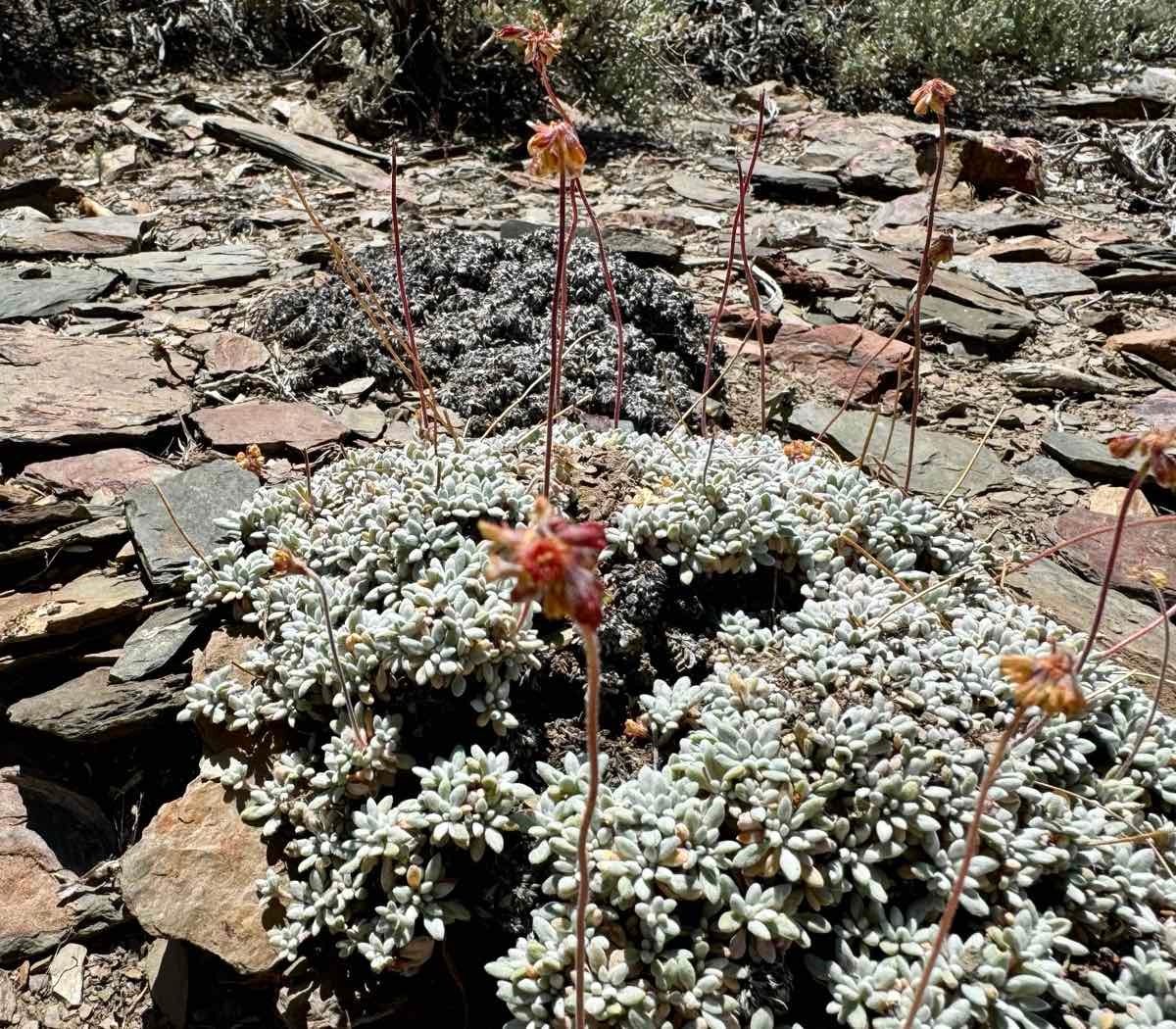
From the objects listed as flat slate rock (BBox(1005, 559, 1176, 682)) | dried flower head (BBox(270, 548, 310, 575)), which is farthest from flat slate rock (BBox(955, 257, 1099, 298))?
dried flower head (BBox(270, 548, 310, 575))

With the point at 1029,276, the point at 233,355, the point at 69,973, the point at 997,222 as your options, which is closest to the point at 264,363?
the point at 233,355

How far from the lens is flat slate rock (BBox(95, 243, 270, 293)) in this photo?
4832 mm

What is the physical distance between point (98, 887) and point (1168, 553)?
3.57 m

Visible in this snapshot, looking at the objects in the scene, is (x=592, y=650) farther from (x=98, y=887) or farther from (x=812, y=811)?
(x=98, y=887)

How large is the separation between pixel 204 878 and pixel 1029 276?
491 cm

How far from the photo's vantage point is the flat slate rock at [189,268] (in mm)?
4832

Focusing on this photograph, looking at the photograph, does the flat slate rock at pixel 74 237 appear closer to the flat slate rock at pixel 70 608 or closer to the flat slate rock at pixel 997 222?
the flat slate rock at pixel 70 608

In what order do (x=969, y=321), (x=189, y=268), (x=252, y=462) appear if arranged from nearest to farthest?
(x=252, y=462)
(x=969, y=321)
(x=189, y=268)

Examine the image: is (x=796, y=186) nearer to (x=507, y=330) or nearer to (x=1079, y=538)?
(x=507, y=330)

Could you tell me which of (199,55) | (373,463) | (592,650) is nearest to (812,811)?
(592,650)

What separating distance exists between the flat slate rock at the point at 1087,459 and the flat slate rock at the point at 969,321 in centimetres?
81

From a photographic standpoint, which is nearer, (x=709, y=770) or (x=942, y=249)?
(x=709, y=770)

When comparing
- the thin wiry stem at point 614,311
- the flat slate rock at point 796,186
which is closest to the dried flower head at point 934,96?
the thin wiry stem at point 614,311

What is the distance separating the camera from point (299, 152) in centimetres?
663
